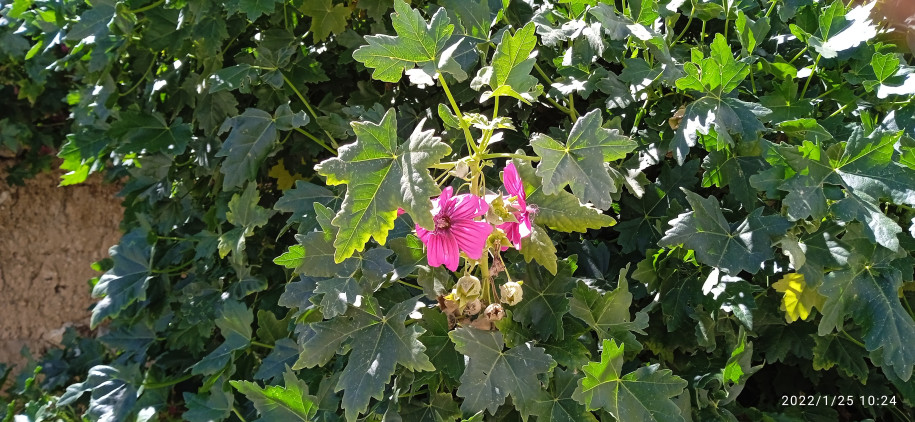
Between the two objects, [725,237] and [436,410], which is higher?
[725,237]

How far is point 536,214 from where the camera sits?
0.95 m

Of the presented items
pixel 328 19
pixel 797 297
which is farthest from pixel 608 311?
pixel 328 19

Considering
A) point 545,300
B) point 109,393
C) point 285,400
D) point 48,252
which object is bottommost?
point 48,252

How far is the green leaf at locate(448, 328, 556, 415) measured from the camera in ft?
2.85

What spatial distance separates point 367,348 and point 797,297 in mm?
607

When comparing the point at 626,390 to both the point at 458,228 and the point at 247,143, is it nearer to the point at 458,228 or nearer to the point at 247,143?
the point at 458,228

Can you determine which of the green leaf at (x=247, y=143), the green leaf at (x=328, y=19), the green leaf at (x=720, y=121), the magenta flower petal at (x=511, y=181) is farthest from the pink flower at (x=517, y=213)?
the green leaf at (x=328, y=19)

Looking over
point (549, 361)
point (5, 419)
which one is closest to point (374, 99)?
point (549, 361)

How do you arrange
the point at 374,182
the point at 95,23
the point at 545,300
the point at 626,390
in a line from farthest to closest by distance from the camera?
1. the point at 95,23
2. the point at 545,300
3. the point at 626,390
4. the point at 374,182

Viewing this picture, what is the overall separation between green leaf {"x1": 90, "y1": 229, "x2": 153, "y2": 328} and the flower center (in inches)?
38.0

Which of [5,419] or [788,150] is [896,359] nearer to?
[788,150]

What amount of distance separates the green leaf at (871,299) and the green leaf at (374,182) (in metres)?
0.56

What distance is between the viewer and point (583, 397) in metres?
0.89

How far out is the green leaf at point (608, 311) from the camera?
96 cm
